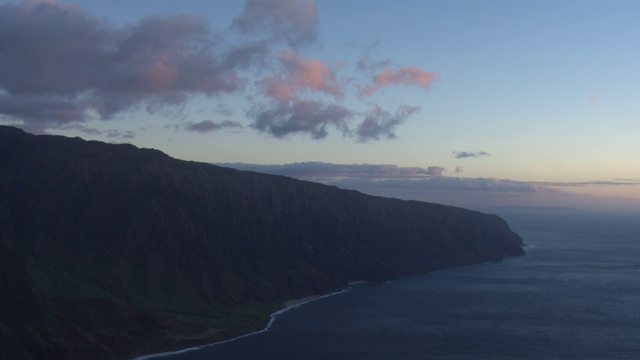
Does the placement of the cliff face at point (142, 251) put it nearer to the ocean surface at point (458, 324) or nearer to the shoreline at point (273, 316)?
the shoreline at point (273, 316)

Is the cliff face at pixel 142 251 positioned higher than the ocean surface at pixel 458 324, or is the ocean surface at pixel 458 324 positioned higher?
the cliff face at pixel 142 251

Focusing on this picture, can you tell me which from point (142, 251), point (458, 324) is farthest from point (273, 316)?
point (458, 324)

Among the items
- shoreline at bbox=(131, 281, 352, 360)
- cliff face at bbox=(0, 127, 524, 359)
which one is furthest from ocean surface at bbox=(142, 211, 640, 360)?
cliff face at bbox=(0, 127, 524, 359)

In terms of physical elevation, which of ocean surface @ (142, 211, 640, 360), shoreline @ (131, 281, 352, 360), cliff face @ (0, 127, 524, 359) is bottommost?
shoreline @ (131, 281, 352, 360)

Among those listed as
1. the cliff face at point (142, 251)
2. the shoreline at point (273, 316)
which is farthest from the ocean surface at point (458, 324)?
the cliff face at point (142, 251)

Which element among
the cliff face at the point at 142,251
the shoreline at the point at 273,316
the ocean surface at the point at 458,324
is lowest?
the shoreline at the point at 273,316

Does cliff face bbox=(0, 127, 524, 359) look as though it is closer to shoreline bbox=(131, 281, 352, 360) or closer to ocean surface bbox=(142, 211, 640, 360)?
shoreline bbox=(131, 281, 352, 360)

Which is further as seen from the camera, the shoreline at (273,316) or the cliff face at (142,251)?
the shoreline at (273,316)
